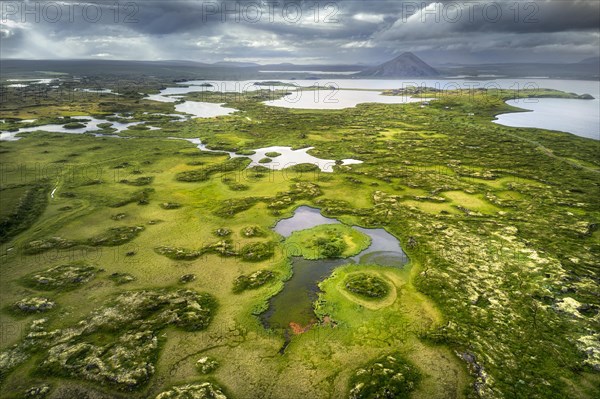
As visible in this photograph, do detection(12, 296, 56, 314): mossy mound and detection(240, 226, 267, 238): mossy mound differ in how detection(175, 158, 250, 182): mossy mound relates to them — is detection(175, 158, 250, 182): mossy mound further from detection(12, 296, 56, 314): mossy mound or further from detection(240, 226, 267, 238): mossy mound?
detection(12, 296, 56, 314): mossy mound

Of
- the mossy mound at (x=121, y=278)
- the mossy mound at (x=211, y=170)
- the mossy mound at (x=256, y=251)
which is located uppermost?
the mossy mound at (x=211, y=170)

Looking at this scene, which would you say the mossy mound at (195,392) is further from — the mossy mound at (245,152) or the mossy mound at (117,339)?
the mossy mound at (245,152)

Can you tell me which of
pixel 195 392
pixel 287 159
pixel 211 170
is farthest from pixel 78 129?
pixel 195 392

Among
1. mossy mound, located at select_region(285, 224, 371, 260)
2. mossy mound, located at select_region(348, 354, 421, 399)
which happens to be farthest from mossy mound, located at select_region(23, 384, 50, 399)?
mossy mound, located at select_region(285, 224, 371, 260)

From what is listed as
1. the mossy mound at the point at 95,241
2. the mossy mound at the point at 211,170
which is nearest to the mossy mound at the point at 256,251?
the mossy mound at the point at 95,241

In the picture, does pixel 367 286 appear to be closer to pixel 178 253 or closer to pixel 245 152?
pixel 178 253
